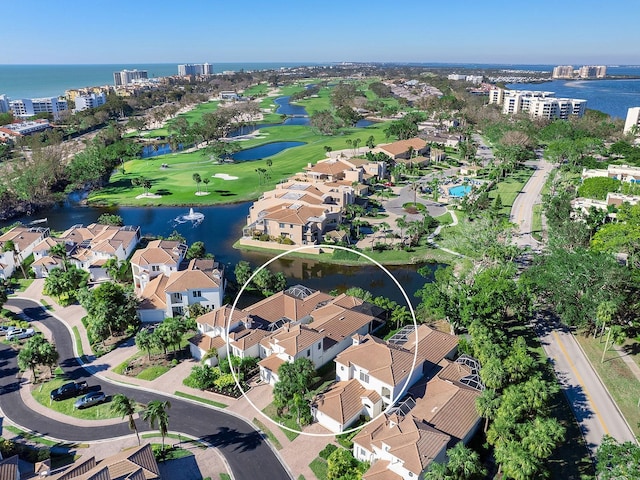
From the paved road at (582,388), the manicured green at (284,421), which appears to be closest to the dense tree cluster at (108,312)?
the manicured green at (284,421)

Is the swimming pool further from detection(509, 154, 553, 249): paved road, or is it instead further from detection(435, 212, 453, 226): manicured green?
detection(435, 212, 453, 226): manicured green

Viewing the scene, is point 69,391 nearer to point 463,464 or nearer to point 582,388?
point 463,464

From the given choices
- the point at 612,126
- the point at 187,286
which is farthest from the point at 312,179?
the point at 612,126

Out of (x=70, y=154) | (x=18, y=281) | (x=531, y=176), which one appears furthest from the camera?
(x=70, y=154)

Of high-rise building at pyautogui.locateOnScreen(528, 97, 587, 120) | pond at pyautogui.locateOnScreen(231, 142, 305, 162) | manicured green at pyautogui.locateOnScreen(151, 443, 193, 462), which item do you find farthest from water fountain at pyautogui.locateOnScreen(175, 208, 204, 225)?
high-rise building at pyautogui.locateOnScreen(528, 97, 587, 120)

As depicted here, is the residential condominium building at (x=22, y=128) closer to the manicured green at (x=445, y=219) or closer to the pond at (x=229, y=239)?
the pond at (x=229, y=239)

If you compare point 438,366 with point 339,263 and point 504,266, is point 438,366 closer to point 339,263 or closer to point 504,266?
point 504,266
